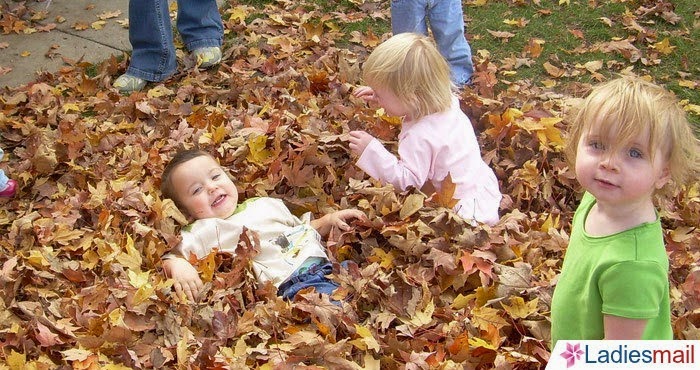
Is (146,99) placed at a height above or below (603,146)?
below

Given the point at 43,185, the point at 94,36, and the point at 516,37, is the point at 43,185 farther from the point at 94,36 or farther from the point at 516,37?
the point at 516,37

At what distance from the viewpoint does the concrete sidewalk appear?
5426 mm

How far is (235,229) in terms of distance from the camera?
137 inches

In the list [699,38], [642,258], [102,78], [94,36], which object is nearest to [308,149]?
[102,78]

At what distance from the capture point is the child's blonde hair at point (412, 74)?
11.4 feet

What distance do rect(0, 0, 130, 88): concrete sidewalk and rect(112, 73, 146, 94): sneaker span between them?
53 centimetres

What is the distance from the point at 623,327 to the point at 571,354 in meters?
0.33

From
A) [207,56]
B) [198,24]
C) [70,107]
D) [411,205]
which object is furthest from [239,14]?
[411,205]

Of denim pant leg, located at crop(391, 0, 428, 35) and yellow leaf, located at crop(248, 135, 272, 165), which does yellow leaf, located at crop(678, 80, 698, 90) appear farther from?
yellow leaf, located at crop(248, 135, 272, 165)

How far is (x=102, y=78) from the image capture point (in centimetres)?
522

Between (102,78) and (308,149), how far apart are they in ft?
6.53

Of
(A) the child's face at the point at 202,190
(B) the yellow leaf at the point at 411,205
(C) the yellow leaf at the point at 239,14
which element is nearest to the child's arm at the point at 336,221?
(B) the yellow leaf at the point at 411,205

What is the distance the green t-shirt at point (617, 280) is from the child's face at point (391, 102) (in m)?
1.40

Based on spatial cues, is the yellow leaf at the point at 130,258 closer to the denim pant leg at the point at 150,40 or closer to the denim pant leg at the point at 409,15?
the denim pant leg at the point at 150,40
